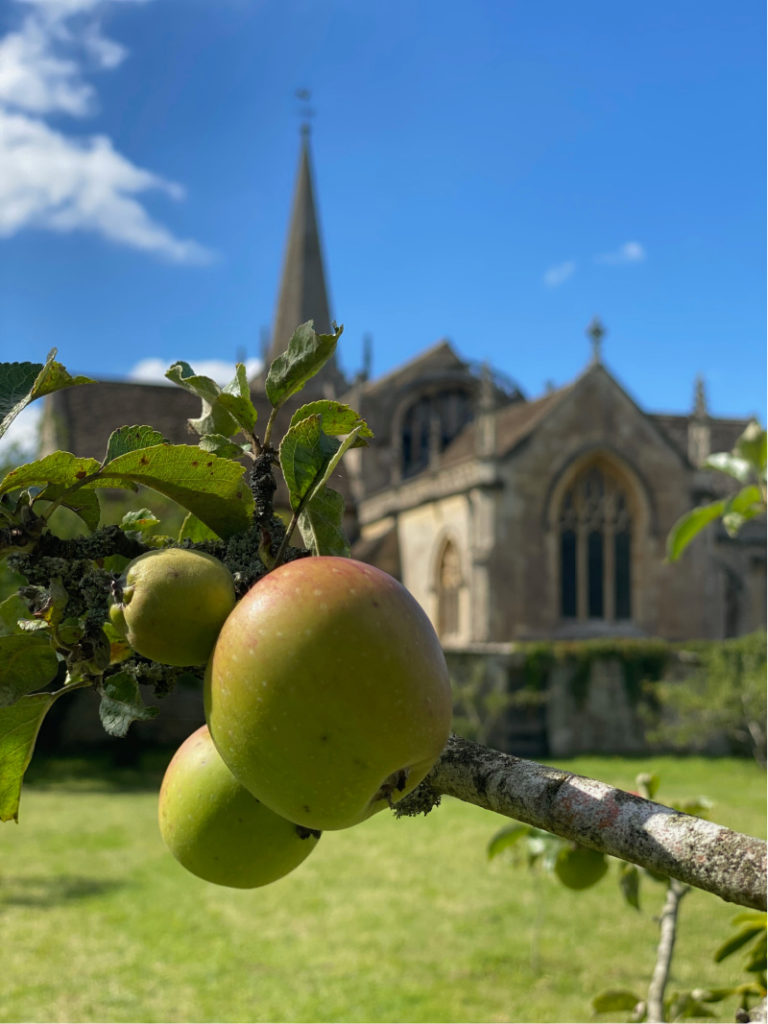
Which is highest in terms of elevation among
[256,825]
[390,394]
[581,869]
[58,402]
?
[390,394]

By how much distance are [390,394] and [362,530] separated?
592 cm

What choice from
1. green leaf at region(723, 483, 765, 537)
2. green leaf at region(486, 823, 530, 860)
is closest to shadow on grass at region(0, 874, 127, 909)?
green leaf at region(486, 823, 530, 860)

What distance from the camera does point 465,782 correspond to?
0.96 m

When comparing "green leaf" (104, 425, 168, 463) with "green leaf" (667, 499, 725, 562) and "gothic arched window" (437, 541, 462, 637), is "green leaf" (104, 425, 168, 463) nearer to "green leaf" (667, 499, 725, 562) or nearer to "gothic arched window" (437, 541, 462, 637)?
"green leaf" (667, 499, 725, 562)

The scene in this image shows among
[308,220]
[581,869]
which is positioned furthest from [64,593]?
[308,220]

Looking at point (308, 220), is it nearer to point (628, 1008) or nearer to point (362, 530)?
point (362, 530)

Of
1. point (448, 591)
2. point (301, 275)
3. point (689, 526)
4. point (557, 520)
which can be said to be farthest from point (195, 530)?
point (301, 275)

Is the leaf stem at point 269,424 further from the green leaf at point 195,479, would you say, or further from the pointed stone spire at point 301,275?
the pointed stone spire at point 301,275

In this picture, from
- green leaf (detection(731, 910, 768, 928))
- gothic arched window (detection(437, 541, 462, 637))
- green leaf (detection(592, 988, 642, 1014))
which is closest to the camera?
green leaf (detection(731, 910, 768, 928))

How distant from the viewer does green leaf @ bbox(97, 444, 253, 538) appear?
0.97m

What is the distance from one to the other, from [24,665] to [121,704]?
12 cm

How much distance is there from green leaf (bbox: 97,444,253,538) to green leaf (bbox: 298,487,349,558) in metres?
0.08

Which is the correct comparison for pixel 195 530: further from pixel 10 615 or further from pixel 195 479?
pixel 10 615

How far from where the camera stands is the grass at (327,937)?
662cm
